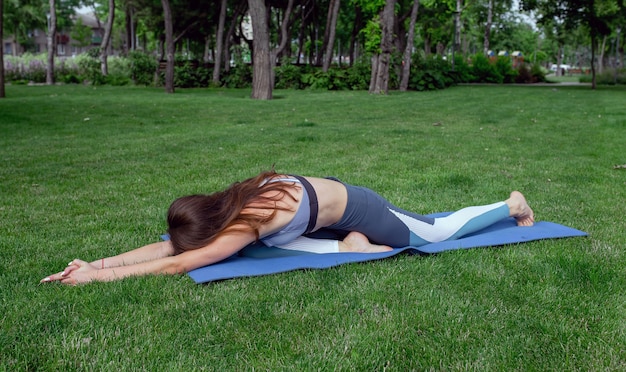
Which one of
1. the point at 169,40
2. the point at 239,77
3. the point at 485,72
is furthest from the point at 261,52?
the point at 485,72

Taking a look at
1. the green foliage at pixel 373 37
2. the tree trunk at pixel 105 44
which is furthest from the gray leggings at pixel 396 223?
the tree trunk at pixel 105 44

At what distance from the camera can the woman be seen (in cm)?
300

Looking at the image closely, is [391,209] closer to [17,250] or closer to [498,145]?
[17,250]

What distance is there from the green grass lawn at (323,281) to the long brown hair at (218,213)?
0.26m

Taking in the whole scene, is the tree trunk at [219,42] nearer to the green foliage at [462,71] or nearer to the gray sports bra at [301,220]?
the green foliage at [462,71]

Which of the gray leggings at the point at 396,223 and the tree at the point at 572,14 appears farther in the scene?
the tree at the point at 572,14

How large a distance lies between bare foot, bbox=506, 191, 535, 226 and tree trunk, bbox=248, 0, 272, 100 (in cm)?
1268

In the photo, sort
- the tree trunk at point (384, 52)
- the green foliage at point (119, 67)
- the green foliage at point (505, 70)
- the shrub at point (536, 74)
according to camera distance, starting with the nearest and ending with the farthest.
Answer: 1. the tree trunk at point (384, 52)
2. the green foliage at point (119, 67)
3. the green foliage at point (505, 70)
4. the shrub at point (536, 74)

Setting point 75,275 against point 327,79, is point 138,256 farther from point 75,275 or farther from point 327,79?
point 327,79

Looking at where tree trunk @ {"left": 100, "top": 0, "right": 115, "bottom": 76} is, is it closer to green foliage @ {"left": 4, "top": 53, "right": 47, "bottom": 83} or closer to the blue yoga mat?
green foliage @ {"left": 4, "top": 53, "right": 47, "bottom": 83}

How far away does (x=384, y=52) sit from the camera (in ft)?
63.6

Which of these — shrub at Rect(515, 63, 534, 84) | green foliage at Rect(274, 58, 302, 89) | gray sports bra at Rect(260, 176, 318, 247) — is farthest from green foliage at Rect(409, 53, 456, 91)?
gray sports bra at Rect(260, 176, 318, 247)

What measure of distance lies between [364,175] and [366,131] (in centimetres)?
359

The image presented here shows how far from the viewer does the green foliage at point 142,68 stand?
2684 centimetres
